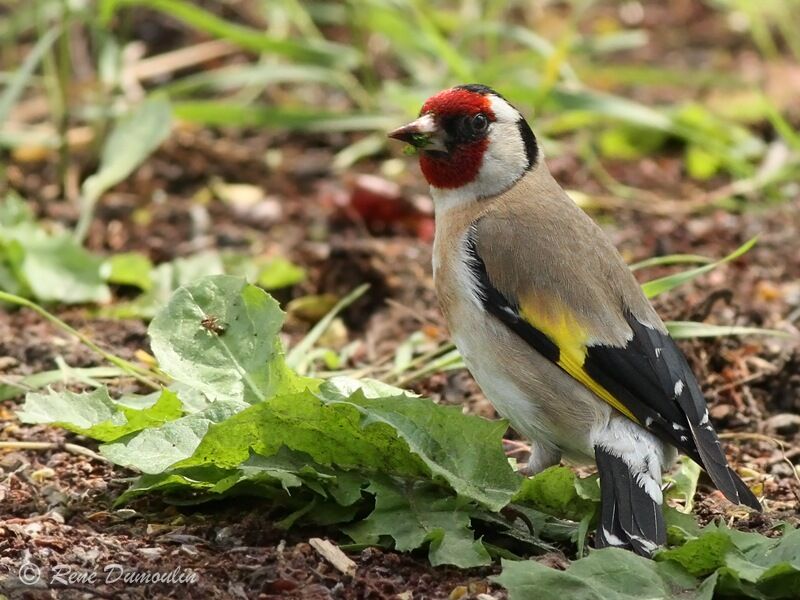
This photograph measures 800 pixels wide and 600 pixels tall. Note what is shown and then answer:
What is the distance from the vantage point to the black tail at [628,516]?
3615 millimetres

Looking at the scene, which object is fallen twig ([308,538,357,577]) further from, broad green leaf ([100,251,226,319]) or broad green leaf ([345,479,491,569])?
broad green leaf ([100,251,226,319])

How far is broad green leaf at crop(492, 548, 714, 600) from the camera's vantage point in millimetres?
3219

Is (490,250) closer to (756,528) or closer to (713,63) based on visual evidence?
(756,528)

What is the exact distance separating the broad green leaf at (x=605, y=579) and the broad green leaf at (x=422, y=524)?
0.88ft

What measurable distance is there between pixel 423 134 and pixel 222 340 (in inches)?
48.1

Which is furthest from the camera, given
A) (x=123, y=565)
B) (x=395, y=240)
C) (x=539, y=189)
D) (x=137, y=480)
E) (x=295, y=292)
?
(x=395, y=240)

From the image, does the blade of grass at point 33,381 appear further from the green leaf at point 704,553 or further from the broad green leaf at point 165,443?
the green leaf at point 704,553

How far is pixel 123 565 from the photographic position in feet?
11.2

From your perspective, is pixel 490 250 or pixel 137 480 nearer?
pixel 137 480

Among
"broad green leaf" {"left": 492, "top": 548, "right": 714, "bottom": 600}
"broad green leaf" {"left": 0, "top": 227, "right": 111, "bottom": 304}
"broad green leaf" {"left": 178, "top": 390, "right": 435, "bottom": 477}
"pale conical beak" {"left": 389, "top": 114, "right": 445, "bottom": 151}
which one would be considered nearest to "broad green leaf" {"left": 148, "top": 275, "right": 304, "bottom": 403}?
"broad green leaf" {"left": 178, "top": 390, "right": 435, "bottom": 477}

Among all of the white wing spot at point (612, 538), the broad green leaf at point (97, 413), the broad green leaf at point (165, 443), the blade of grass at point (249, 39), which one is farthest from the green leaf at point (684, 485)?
the blade of grass at point (249, 39)

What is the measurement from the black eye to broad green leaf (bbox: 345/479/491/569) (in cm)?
164

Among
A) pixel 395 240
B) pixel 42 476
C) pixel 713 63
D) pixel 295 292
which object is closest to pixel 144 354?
pixel 42 476

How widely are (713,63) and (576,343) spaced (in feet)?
19.9
